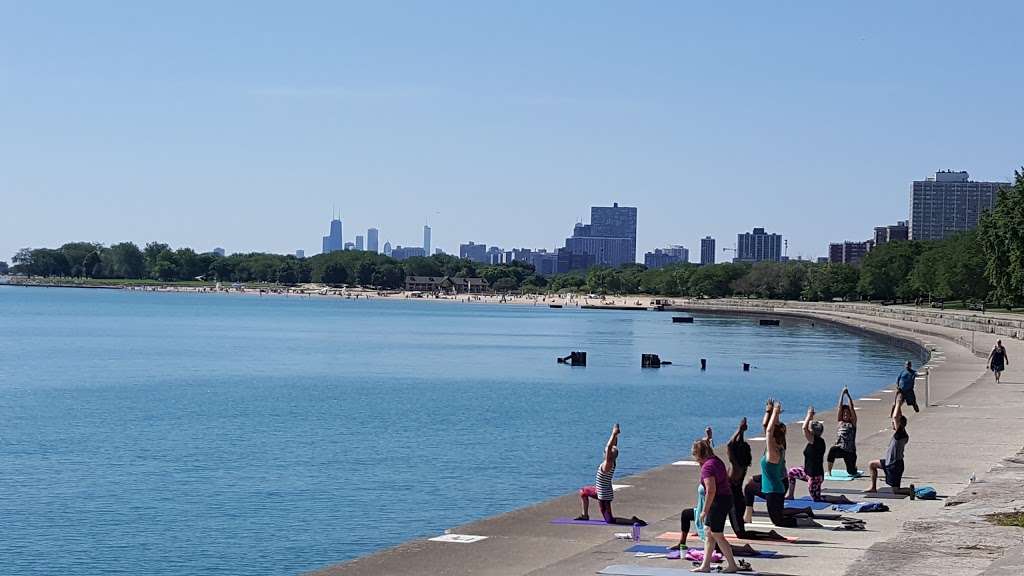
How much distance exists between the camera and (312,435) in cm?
4400

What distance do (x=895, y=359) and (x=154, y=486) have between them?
69.5 meters

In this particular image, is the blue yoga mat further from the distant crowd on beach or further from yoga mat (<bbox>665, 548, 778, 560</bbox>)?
the distant crowd on beach

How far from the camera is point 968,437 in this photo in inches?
1298

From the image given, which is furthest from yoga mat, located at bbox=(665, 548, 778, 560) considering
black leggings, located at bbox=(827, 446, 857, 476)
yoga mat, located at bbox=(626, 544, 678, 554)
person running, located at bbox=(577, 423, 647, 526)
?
black leggings, located at bbox=(827, 446, 857, 476)

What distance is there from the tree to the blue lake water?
11948mm

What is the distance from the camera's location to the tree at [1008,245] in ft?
330

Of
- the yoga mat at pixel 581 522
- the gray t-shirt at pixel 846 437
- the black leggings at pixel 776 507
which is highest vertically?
the gray t-shirt at pixel 846 437

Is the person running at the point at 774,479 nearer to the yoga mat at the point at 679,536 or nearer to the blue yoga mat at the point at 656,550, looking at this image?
the yoga mat at the point at 679,536

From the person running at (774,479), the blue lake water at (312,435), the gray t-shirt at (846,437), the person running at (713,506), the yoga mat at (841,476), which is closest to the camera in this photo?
the person running at (713,506)

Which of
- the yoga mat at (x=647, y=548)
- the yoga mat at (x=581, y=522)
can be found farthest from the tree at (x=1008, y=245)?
the yoga mat at (x=647, y=548)

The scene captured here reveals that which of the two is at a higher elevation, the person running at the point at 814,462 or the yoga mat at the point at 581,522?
the person running at the point at 814,462

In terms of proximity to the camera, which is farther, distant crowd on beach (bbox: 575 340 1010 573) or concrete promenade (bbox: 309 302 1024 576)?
distant crowd on beach (bbox: 575 340 1010 573)

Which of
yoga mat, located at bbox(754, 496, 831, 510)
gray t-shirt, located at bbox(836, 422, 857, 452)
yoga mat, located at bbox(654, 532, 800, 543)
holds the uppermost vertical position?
gray t-shirt, located at bbox(836, 422, 857, 452)

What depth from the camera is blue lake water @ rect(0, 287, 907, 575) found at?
26.2 meters
